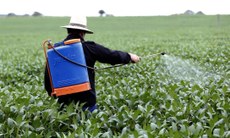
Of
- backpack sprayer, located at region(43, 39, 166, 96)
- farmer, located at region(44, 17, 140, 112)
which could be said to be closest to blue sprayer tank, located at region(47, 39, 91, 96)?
backpack sprayer, located at region(43, 39, 166, 96)

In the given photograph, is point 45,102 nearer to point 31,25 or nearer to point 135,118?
point 135,118

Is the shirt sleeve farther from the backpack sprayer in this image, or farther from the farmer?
the backpack sprayer

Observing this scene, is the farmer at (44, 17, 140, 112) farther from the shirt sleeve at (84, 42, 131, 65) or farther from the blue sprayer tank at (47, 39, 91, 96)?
the blue sprayer tank at (47, 39, 91, 96)

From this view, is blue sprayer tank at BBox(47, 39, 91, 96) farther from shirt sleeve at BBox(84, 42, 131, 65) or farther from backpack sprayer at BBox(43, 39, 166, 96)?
shirt sleeve at BBox(84, 42, 131, 65)

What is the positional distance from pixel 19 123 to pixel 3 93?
1.50 meters

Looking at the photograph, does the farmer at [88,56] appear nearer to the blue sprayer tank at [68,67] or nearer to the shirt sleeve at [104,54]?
the shirt sleeve at [104,54]

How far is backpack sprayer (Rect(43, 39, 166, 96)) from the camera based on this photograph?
4.42m

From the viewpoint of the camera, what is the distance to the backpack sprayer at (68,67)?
442 cm

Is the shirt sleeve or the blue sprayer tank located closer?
the blue sprayer tank

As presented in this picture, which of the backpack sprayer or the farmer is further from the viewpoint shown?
the farmer

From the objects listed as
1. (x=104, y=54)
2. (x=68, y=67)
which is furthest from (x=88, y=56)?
(x=68, y=67)

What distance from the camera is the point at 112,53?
15.6ft

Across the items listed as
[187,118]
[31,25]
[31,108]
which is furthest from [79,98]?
[31,25]

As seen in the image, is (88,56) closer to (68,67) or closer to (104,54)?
(104,54)
